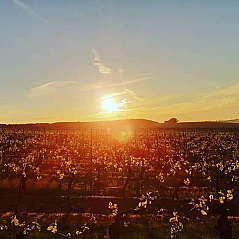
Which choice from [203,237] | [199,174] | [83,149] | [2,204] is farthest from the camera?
[83,149]

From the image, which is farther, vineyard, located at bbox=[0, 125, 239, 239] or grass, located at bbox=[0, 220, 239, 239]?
grass, located at bbox=[0, 220, 239, 239]

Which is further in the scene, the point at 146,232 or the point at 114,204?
the point at 146,232

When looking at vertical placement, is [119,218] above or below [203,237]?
above

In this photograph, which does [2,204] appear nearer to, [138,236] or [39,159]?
[138,236]

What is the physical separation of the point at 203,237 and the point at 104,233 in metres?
4.45

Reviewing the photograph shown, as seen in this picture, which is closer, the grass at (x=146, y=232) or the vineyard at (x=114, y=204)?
the vineyard at (x=114, y=204)

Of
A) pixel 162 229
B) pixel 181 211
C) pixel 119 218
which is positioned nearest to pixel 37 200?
pixel 181 211

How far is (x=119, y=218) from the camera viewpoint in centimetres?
1169

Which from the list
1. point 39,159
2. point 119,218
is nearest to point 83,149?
point 39,159

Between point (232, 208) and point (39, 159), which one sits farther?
point (39, 159)

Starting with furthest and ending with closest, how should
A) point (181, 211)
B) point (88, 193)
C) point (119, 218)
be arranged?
point (88, 193) → point (181, 211) → point (119, 218)

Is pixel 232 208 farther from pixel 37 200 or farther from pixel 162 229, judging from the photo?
pixel 37 200

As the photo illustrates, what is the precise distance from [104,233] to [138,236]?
1.68 metres

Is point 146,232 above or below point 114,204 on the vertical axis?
below
